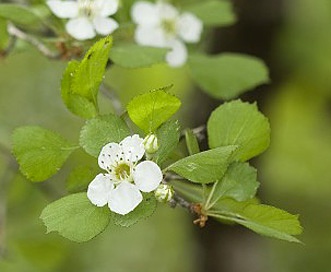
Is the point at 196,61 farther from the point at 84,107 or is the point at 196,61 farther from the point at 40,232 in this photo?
the point at 40,232

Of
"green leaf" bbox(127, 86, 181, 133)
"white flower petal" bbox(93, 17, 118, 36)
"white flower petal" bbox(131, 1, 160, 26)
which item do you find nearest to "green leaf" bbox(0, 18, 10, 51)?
"white flower petal" bbox(93, 17, 118, 36)

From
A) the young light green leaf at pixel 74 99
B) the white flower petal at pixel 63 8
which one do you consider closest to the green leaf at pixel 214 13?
the white flower petal at pixel 63 8

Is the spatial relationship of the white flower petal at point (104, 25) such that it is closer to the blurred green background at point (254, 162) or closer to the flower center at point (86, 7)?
the flower center at point (86, 7)

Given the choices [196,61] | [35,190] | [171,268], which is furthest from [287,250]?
[196,61]

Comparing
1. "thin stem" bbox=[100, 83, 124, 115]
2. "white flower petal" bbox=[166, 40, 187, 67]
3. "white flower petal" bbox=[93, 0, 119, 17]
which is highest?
"white flower petal" bbox=[93, 0, 119, 17]

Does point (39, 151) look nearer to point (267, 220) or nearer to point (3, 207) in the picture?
point (267, 220)

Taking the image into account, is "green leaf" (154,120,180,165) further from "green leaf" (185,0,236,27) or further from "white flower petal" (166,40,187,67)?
"green leaf" (185,0,236,27)
